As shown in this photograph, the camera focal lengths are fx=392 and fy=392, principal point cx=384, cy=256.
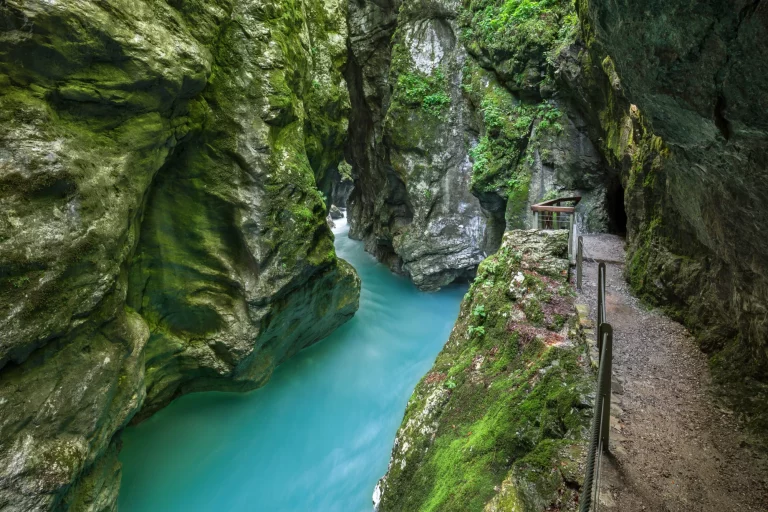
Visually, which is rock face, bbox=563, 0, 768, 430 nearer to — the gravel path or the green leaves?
the gravel path

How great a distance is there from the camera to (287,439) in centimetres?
1023

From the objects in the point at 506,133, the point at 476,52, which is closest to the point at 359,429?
the point at 506,133

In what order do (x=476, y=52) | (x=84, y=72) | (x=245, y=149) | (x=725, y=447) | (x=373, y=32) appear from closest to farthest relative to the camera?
(x=725, y=447) < (x=84, y=72) < (x=245, y=149) < (x=476, y=52) < (x=373, y=32)

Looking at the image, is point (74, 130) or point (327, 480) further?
point (327, 480)

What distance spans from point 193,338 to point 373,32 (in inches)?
595

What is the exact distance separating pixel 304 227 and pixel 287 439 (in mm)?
5542

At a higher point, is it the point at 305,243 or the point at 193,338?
the point at 305,243

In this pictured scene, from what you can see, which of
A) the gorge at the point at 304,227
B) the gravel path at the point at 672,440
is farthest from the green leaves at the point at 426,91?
the gravel path at the point at 672,440

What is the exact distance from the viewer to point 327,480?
366 inches

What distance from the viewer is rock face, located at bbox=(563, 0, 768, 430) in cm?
256

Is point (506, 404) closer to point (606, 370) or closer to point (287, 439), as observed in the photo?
point (606, 370)

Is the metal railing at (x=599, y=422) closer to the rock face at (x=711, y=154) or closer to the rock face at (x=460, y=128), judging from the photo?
the rock face at (x=711, y=154)

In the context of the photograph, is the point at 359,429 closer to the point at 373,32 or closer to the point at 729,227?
the point at 729,227

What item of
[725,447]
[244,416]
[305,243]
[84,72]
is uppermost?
[84,72]
